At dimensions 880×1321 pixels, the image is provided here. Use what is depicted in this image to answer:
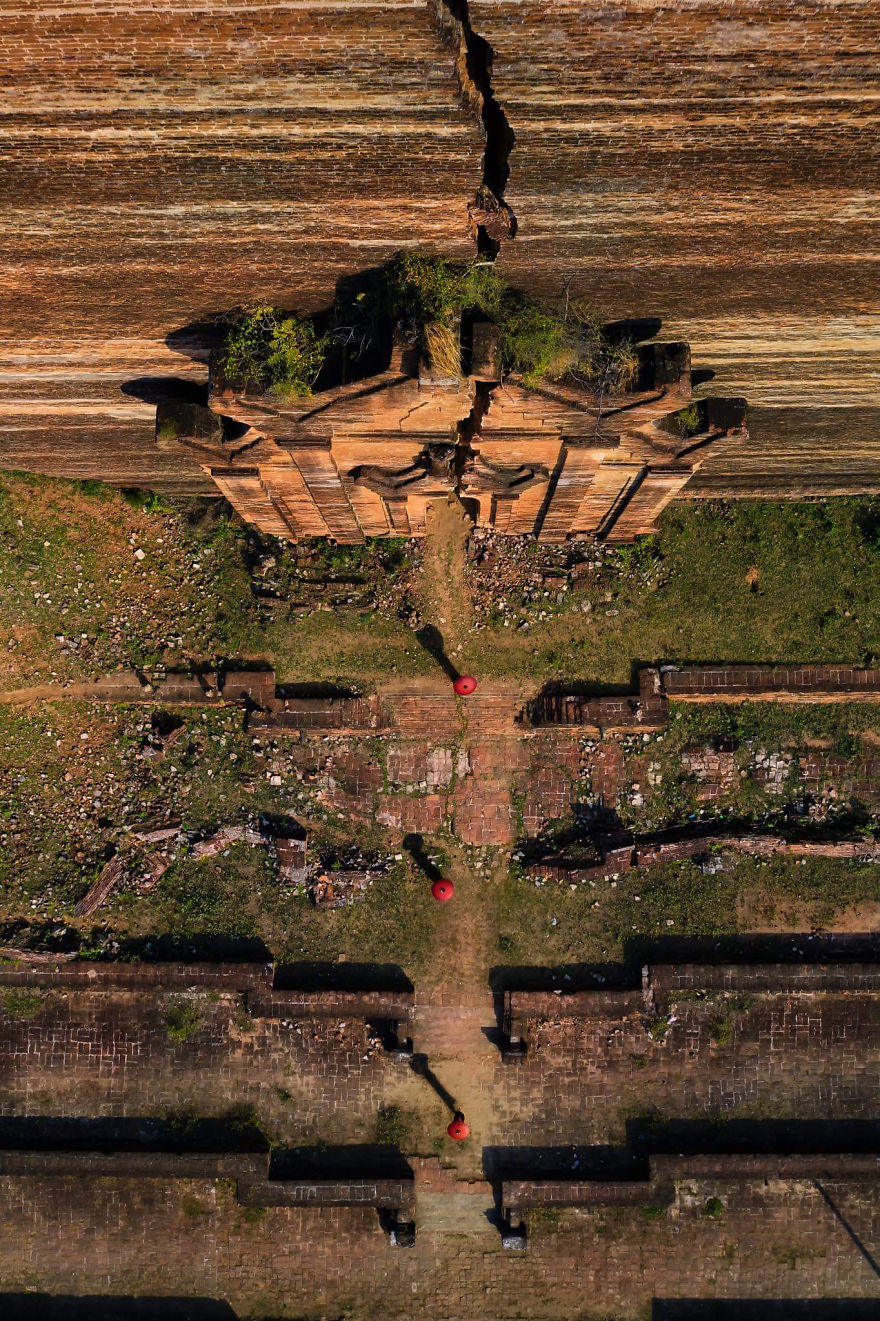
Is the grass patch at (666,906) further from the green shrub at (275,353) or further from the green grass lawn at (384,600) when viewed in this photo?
the green shrub at (275,353)

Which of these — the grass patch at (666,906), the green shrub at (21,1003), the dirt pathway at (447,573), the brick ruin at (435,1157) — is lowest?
the brick ruin at (435,1157)

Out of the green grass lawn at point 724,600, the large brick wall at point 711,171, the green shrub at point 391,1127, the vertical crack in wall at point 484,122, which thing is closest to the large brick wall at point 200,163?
the vertical crack in wall at point 484,122

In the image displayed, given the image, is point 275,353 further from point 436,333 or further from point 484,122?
point 484,122

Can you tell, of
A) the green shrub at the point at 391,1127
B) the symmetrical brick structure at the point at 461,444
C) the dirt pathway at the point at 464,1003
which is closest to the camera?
the symmetrical brick structure at the point at 461,444

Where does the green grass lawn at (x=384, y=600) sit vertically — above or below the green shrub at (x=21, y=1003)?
above

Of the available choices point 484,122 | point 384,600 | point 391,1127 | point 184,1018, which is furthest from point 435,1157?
point 484,122

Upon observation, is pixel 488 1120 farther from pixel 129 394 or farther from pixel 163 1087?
pixel 129 394
